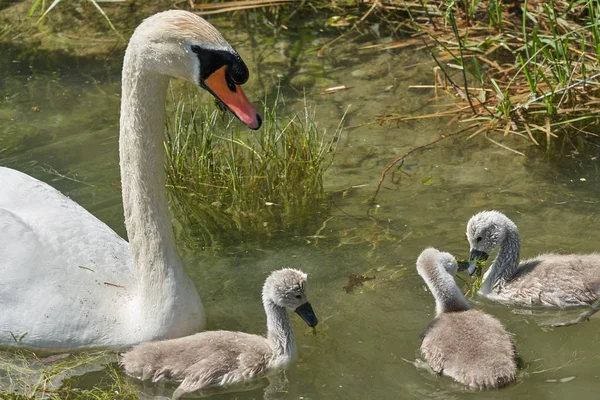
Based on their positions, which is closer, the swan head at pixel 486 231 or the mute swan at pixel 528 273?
the mute swan at pixel 528 273

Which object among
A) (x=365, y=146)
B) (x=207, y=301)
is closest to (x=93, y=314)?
(x=207, y=301)

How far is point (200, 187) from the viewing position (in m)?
6.89

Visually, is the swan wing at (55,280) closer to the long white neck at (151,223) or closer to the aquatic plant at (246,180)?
the long white neck at (151,223)

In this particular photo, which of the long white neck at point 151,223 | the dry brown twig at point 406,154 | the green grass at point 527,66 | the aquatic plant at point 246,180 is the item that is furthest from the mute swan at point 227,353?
the green grass at point 527,66

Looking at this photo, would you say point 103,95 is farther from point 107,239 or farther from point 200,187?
point 107,239

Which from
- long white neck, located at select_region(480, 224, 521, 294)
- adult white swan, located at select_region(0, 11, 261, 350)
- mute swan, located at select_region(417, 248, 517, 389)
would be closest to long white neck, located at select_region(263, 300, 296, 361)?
adult white swan, located at select_region(0, 11, 261, 350)

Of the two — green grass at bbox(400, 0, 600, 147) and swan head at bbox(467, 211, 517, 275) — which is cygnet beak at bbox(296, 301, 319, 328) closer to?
swan head at bbox(467, 211, 517, 275)

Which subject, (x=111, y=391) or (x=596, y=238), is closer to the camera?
(x=111, y=391)

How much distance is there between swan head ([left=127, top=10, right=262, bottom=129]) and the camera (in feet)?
15.2

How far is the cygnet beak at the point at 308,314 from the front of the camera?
5.36 m

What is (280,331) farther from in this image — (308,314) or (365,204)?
(365,204)

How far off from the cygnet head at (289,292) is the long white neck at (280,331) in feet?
0.11

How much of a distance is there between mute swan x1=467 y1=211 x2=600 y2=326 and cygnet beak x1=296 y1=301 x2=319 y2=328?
1116 millimetres

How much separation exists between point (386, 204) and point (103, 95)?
9.95ft
